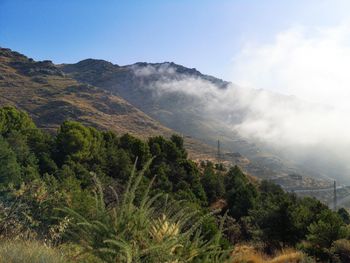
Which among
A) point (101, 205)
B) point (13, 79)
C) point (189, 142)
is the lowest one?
point (189, 142)

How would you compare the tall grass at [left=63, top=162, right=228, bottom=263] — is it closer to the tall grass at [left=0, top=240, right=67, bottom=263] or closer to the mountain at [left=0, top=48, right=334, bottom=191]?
the tall grass at [left=0, top=240, right=67, bottom=263]

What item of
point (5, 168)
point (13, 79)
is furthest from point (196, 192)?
point (13, 79)

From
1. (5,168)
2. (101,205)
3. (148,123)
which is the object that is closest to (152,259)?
(101,205)

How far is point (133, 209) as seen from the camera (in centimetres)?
446

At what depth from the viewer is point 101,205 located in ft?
14.3

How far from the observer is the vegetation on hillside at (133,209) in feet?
14.1

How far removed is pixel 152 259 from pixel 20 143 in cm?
3074

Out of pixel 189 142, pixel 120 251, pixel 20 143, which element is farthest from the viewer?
pixel 189 142

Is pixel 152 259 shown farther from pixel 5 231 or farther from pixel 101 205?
pixel 5 231

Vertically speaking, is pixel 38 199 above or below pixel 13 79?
below

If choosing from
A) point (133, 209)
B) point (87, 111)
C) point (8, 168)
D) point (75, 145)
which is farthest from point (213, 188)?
point (87, 111)

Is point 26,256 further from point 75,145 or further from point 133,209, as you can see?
point 75,145

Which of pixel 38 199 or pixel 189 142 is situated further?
pixel 189 142

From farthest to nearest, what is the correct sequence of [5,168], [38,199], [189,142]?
[189,142]
[5,168]
[38,199]
